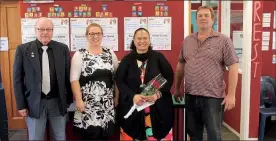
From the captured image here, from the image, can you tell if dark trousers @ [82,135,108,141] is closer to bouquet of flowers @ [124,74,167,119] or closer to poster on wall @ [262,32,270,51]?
bouquet of flowers @ [124,74,167,119]

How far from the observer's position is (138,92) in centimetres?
240

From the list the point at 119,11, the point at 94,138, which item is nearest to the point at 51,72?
the point at 94,138

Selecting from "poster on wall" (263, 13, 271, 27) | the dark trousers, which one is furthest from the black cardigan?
"poster on wall" (263, 13, 271, 27)

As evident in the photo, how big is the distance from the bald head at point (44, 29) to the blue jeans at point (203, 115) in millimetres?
1280

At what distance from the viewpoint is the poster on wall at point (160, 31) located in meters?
3.28

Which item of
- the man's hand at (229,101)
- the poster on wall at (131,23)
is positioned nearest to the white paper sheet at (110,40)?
the poster on wall at (131,23)

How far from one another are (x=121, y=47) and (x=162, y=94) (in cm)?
106

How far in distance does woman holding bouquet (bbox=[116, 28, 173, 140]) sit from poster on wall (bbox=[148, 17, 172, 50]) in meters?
0.87

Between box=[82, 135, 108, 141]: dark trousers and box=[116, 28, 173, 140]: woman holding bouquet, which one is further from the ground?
box=[116, 28, 173, 140]: woman holding bouquet

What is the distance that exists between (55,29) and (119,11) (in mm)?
740

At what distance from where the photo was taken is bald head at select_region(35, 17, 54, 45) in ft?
7.52

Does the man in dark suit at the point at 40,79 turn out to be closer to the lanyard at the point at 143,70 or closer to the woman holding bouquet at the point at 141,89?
the woman holding bouquet at the point at 141,89

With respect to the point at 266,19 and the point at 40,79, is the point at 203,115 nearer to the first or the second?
the point at 40,79

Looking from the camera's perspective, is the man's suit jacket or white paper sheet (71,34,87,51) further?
white paper sheet (71,34,87,51)
